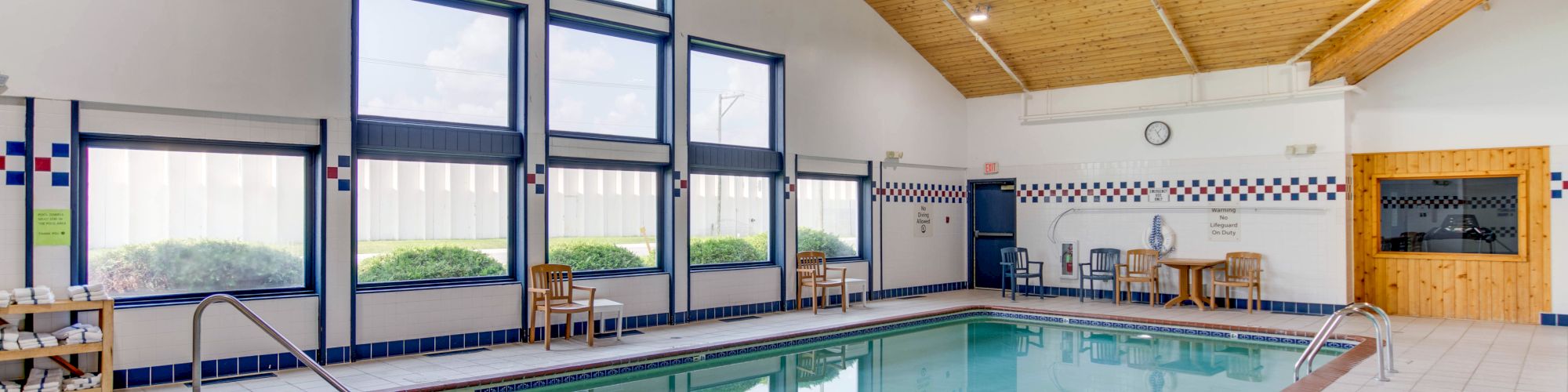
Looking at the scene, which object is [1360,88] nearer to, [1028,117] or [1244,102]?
[1244,102]

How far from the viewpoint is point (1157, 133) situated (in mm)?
10281

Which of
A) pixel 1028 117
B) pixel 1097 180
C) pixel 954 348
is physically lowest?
pixel 954 348

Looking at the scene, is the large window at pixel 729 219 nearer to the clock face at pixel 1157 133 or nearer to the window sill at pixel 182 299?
the window sill at pixel 182 299

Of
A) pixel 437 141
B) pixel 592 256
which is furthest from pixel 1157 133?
pixel 437 141

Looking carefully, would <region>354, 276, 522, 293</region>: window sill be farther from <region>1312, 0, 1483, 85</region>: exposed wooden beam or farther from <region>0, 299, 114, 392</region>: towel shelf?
<region>1312, 0, 1483, 85</region>: exposed wooden beam

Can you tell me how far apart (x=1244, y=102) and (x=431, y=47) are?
8.35 meters

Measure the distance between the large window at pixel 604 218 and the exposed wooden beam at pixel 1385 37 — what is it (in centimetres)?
666

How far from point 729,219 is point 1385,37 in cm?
628

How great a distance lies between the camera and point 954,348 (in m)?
7.76

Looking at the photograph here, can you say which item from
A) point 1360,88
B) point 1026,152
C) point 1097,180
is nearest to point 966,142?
point 1026,152

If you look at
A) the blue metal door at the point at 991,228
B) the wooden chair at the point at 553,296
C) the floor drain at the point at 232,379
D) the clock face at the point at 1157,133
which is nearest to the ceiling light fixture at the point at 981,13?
the clock face at the point at 1157,133

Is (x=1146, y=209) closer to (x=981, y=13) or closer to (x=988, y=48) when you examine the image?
(x=988, y=48)

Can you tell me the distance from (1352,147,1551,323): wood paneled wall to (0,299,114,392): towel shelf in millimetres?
10821

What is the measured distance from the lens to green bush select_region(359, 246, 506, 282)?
6.55 meters
